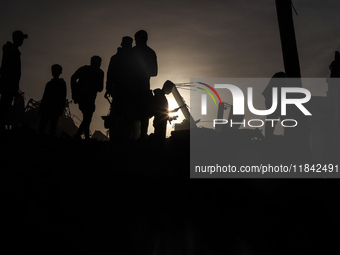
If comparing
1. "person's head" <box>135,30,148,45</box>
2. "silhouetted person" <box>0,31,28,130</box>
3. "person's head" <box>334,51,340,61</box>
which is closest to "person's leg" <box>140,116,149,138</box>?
"person's head" <box>135,30,148,45</box>

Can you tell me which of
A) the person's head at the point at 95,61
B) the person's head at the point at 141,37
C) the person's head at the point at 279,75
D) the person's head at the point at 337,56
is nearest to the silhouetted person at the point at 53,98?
the person's head at the point at 95,61

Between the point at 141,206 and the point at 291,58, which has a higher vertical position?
the point at 291,58

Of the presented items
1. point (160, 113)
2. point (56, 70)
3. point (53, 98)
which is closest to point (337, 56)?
point (160, 113)

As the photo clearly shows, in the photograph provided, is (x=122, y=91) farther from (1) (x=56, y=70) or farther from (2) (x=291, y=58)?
(2) (x=291, y=58)

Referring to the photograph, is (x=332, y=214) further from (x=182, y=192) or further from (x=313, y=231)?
(x=182, y=192)

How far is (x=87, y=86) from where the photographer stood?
1113 cm

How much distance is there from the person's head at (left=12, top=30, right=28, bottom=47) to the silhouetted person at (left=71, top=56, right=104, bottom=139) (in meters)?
1.44

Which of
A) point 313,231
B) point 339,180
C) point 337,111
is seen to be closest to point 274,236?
point 313,231

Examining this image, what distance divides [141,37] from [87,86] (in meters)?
1.65

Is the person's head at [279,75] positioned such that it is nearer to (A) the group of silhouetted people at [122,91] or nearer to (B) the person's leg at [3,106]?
(A) the group of silhouetted people at [122,91]

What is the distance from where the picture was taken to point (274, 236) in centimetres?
779

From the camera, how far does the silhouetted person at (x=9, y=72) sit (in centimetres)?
1024

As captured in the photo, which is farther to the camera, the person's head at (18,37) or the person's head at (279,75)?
the person's head at (279,75)

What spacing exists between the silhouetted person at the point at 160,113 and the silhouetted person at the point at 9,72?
10.1 feet
